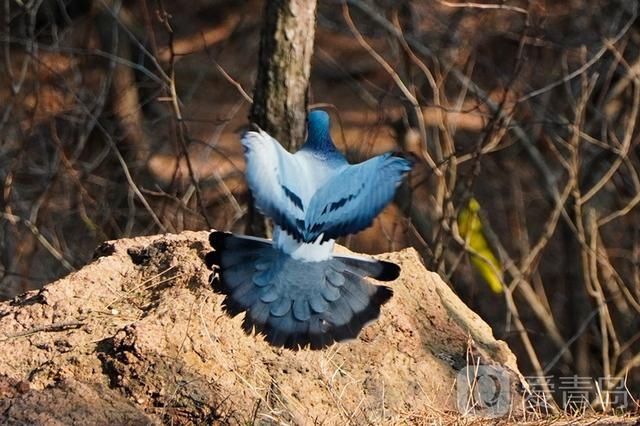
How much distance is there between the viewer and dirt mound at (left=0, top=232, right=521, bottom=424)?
4676mm

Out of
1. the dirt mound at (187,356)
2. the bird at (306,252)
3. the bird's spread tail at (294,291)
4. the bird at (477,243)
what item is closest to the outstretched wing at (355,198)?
the bird at (306,252)

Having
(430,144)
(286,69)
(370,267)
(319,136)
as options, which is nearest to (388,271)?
(370,267)

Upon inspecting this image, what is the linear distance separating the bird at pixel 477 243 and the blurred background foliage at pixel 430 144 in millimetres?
26

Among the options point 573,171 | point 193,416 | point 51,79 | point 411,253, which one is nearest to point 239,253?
point 193,416

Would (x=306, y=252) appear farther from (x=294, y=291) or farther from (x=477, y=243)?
(x=477, y=243)

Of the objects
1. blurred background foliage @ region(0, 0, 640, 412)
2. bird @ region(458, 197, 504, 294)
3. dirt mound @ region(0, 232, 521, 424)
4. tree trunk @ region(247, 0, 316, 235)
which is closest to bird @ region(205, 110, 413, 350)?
dirt mound @ region(0, 232, 521, 424)

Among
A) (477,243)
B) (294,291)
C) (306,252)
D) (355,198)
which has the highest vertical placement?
(355,198)

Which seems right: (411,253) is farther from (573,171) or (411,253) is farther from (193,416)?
(573,171)

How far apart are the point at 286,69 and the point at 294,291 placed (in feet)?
7.56

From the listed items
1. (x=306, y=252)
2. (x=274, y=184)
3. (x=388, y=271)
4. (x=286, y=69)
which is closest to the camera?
(x=274, y=184)

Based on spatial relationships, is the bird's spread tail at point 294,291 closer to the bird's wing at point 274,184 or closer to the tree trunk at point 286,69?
the bird's wing at point 274,184

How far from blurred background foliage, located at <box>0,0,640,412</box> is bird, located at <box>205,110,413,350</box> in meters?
4.25

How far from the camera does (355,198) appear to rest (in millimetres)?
4535

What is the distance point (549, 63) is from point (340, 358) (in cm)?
608
